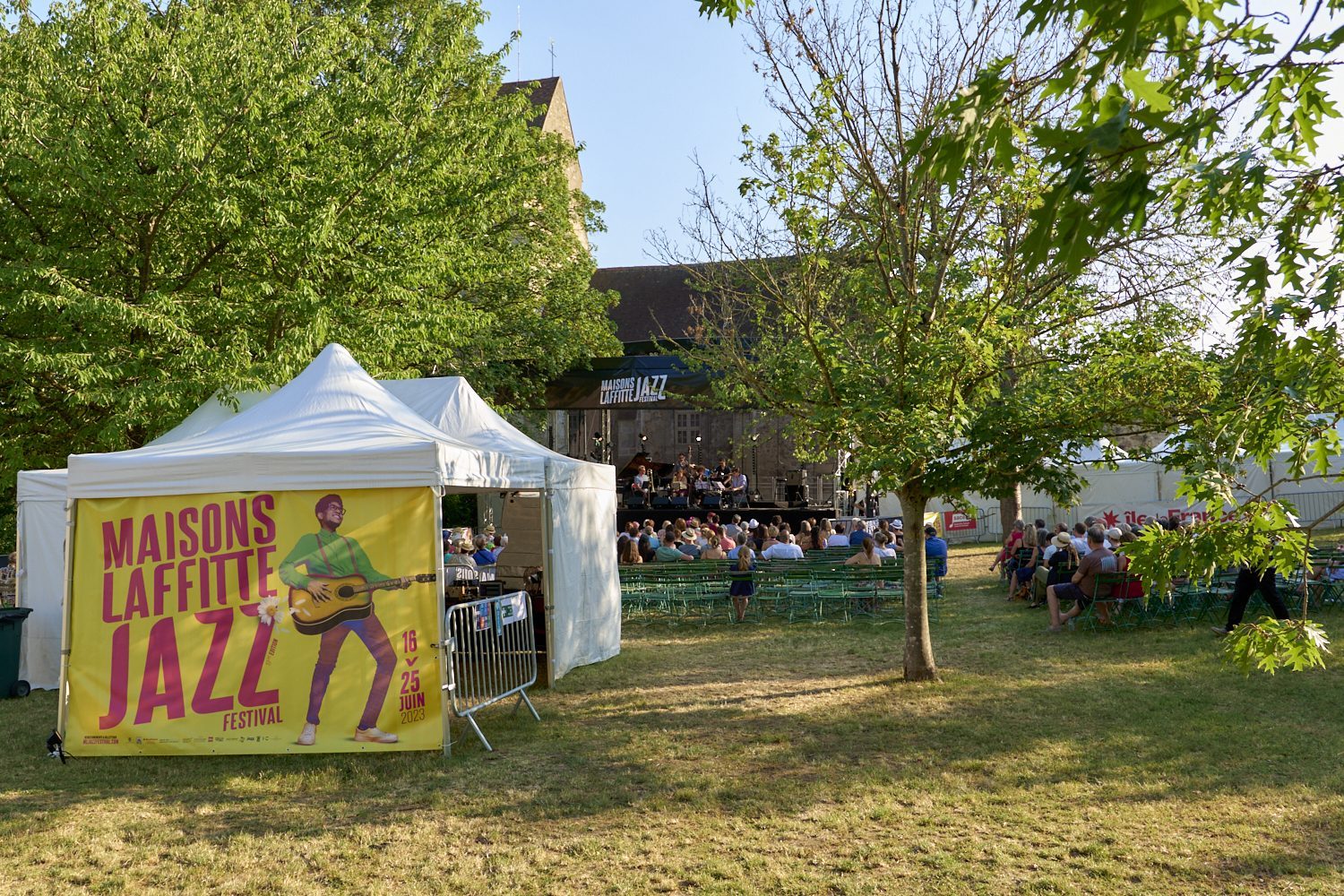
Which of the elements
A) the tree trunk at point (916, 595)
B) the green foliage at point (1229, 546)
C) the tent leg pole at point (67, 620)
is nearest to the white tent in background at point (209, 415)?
the tent leg pole at point (67, 620)

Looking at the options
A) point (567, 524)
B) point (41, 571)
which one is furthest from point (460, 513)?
Answer: point (567, 524)

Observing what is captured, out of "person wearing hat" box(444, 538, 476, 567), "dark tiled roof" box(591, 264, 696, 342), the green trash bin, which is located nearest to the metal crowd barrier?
"person wearing hat" box(444, 538, 476, 567)

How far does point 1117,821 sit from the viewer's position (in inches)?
222

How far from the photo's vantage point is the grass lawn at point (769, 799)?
5.01m

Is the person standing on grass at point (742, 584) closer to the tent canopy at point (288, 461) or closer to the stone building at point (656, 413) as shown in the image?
the tent canopy at point (288, 461)

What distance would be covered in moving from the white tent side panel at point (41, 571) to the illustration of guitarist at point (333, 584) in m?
4.45

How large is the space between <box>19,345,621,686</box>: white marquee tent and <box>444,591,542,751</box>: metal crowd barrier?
2.92ft

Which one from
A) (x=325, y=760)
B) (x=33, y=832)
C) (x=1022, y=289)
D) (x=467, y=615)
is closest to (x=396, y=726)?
(x=325, y=760)

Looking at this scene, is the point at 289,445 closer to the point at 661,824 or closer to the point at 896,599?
the point at 661,824

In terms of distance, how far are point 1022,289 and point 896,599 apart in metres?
7.70

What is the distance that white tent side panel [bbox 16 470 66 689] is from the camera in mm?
10344

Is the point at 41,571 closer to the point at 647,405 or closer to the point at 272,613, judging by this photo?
the point at 272,613

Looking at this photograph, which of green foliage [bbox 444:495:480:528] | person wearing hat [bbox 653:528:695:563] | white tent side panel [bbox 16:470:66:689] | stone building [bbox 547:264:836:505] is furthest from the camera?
green foliage [bbox 444:495:480:528]

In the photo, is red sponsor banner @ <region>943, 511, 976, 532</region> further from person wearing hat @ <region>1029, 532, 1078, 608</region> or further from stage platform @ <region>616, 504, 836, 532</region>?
person wearing hat @ <region>1029, 532, 1078, 608</region>
